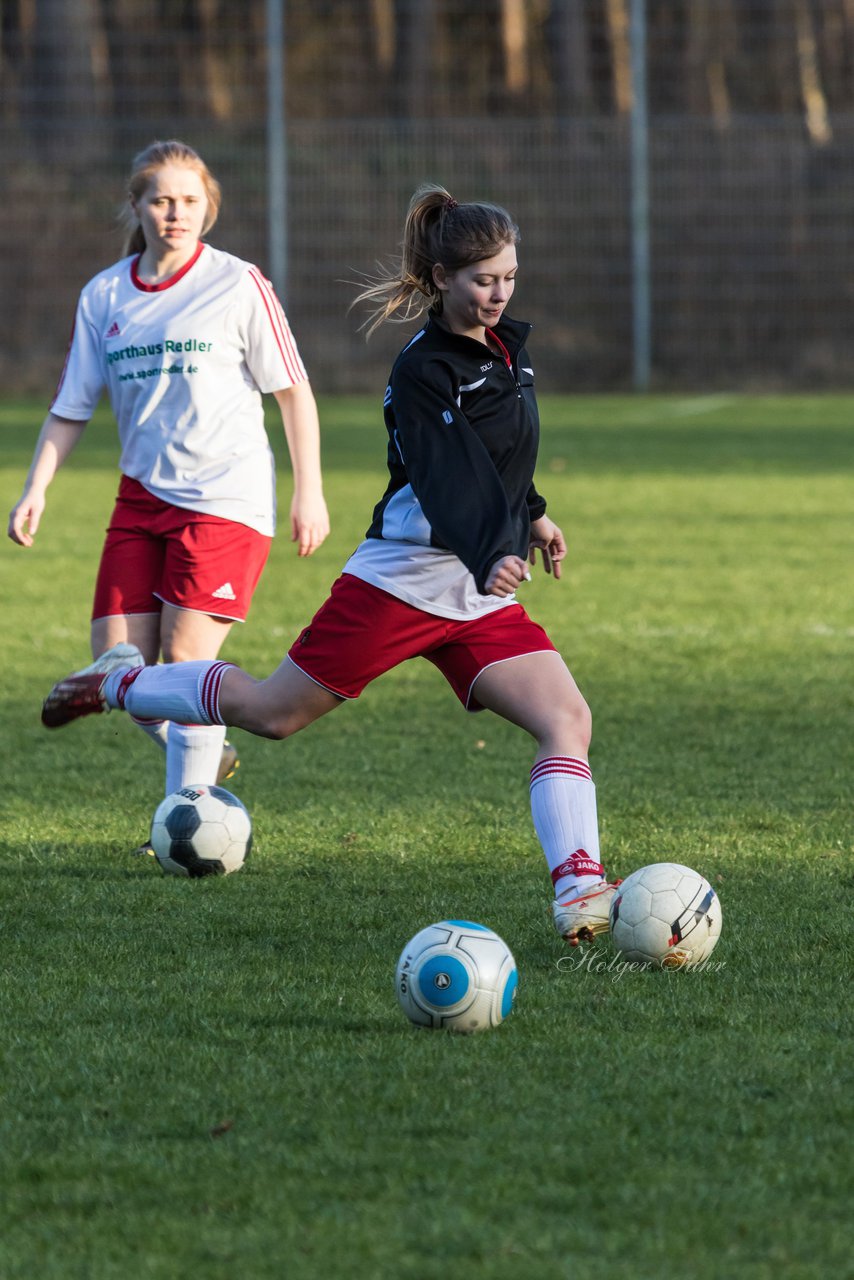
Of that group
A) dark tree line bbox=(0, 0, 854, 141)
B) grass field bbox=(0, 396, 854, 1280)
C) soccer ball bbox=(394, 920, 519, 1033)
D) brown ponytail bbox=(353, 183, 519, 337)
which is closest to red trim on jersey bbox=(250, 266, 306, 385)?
brown ponytail bbox=(353, 183, 519, 337)

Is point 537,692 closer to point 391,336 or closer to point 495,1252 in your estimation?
point 495,1252

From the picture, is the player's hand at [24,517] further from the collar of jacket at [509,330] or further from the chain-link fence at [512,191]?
the chain-link fence at [512,191]

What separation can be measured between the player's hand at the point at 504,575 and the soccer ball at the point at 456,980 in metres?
0.70

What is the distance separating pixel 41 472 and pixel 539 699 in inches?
72.5

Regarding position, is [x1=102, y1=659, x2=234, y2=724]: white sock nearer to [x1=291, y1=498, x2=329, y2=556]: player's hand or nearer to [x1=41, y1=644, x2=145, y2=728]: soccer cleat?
[x1=41, y1=644, x2=145, y2=728]: soccer cleat

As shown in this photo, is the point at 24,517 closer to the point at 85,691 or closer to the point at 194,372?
the point at 194,372

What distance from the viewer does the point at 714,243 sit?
25.0 m

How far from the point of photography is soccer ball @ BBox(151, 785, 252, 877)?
15.5 ft

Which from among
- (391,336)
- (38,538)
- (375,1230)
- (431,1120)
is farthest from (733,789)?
(391,336)

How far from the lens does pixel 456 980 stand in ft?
11.4

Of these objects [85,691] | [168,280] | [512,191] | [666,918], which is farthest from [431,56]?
[666,918]

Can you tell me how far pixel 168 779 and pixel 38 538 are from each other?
7236 millimetres

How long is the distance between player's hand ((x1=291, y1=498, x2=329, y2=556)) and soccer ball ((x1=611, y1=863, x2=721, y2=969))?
60.1 inches

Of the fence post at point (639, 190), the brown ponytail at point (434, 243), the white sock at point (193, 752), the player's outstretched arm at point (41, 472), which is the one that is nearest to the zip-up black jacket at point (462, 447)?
the brown ponytail at point (434, 243)
